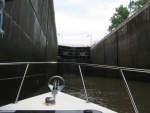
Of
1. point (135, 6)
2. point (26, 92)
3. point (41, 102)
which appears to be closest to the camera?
point (41, 102)

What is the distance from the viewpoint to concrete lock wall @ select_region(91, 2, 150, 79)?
14750 millimetres

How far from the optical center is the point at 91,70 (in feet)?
108

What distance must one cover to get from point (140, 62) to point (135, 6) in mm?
33079

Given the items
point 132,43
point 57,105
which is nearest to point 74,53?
point 132,43

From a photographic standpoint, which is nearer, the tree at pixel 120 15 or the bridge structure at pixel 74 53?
the bridge structure at pixel 74 53

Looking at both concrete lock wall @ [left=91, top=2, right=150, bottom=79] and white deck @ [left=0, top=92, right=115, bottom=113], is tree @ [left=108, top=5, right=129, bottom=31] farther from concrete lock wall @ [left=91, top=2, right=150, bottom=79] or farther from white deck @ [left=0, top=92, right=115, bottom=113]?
white deck @ [left=0, top=92, right=115, bottom=113]

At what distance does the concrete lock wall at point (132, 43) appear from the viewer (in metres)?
14.8

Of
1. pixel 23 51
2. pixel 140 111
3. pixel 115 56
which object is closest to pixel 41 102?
pixel 23 51

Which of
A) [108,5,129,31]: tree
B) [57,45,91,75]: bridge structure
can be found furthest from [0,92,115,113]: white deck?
[108,5,129,31]: tree

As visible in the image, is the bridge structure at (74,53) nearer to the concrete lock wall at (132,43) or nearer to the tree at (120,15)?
the concrete lock wall at (132,43)

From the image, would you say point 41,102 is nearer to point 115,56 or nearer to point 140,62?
point 140,62

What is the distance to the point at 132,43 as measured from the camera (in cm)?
1747

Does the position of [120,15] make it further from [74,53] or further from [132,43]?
[132,43]

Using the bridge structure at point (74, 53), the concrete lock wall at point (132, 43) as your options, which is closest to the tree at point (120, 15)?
the bridge structure at point (74, 53)
